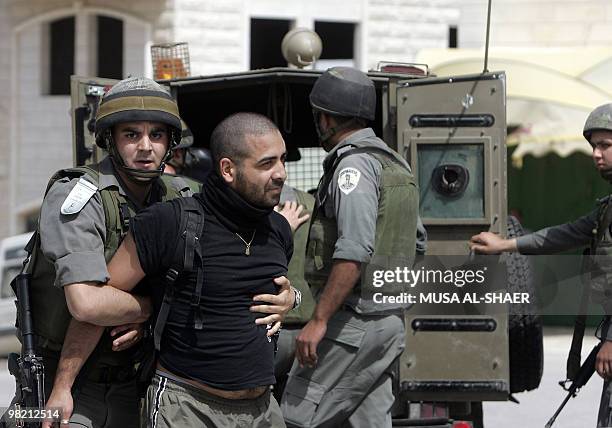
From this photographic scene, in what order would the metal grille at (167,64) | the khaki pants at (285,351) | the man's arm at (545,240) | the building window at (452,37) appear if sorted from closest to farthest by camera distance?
the man's arm at (545,240) < the khaki pants at (285,351) < the metal grille at (167,64) < the building window at (452,37)

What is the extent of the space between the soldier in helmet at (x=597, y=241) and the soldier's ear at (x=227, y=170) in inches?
78.7

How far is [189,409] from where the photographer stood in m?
3.75

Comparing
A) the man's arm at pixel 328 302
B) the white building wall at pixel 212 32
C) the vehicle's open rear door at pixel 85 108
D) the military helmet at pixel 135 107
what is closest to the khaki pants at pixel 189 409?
the military helmet at pixel 135 107

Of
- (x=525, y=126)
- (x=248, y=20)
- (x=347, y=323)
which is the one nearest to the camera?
(x=347, y=323)

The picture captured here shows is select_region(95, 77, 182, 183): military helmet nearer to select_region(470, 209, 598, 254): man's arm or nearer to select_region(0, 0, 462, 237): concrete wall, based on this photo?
select_region(470, 209, 598, 254): man's arm

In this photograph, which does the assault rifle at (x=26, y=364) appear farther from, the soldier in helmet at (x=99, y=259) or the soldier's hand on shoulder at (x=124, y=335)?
the soldier's hand on shoulder at (x=124, y=335)

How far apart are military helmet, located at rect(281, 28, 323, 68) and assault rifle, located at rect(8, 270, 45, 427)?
9.55 ft

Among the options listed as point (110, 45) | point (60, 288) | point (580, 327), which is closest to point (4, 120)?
point (110, 45)

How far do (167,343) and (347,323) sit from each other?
1529mm

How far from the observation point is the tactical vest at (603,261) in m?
5.18

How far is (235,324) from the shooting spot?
12.5 ft

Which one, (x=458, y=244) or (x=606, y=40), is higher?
(x=606, y=40)

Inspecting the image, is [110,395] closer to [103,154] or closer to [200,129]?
[103,154]

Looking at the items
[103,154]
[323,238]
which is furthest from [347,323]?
[103,154]
